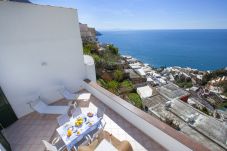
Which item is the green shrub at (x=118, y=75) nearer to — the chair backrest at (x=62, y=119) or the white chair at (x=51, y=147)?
the chair backrest at (x=62, y=119)

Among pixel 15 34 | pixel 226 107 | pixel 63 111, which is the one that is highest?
pixel 15 34

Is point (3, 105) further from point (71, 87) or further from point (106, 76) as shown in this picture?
point (106, 76)

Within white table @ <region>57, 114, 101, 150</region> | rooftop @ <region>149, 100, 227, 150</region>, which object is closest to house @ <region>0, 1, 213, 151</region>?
white table @ <region>57, 114, 101, 150</region>

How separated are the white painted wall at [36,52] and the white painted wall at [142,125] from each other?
1702 millimetres

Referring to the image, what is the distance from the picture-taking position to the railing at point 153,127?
260 cm

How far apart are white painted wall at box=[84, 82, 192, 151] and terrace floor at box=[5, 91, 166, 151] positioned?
12 centimetres

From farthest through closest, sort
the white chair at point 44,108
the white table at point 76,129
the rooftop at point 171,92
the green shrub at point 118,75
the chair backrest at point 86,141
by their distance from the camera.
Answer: the rooftop at point 171,92 < the green shrub at point 118,75 < the white chair at point 44,108 < the chair backrest at point 86,141 < the white table at point 76,129

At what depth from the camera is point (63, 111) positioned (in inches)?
178

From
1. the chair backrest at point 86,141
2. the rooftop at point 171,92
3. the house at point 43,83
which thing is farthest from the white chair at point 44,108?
the rooftop at point 171,92

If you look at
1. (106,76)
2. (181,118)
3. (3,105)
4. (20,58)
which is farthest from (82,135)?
(181,118)

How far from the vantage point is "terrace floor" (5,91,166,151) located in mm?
3334

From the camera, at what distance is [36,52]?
4555mm

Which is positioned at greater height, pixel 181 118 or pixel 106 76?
pixel 106 76

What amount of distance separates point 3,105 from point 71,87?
2.41 m
